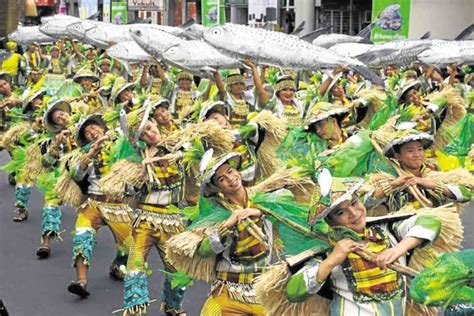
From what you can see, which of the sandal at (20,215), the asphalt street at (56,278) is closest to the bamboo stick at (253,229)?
the asphalt street at (56,278)

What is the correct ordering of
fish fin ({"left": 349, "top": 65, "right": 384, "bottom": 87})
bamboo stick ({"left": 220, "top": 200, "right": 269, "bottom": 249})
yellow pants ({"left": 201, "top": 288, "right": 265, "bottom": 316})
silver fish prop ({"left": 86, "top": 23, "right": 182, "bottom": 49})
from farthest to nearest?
1. silver fish prop ({"left": 86, "top": 23, "right": 182, "bottom": 49})
2. fish fin ({"left": 349, "top": 65, "right": 384, "bottom": 87})
3. yellow pants ({"left": 201, "top": 288, "right": 265, "bottom": 316})
4. bamboo stick ({"left": 220, "top": 200, "right": 269, "bottom": 249})

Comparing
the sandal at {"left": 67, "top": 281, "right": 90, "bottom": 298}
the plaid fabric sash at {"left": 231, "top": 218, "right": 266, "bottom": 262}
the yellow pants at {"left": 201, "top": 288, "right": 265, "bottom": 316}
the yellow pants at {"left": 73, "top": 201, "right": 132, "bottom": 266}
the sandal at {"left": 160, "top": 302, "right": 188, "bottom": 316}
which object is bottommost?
the sandal at {"left": 67, "top": 281, "right": 90, "bottom": 298}

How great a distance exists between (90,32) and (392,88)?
758cm

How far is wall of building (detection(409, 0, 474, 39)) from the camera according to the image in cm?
3077

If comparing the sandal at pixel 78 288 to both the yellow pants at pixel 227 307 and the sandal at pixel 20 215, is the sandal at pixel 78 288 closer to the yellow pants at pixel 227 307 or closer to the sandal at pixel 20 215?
the yellow pants at pixel 227 307

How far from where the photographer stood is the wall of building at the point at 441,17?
30.8 m

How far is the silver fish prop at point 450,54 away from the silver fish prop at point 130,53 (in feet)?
14.0

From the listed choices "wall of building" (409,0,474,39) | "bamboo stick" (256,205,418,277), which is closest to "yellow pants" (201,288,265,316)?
"bamboo stick" (256,205,418,277)

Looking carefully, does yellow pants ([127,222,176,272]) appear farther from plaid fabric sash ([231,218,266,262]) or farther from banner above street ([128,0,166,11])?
banner above street ([128,0,166,11])

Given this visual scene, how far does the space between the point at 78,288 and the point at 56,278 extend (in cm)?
90

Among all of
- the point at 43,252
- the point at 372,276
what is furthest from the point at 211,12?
the point at 372,276

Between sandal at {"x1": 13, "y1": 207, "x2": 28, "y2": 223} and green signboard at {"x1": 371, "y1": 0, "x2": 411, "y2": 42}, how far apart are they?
8678mm

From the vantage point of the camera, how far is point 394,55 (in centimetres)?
1270

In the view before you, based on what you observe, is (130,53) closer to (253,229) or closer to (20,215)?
(20,215)
